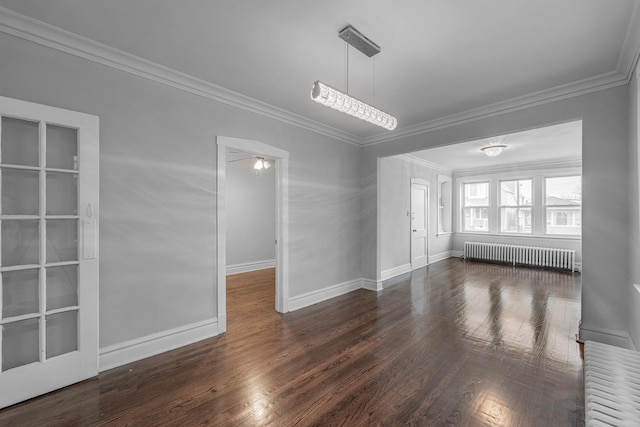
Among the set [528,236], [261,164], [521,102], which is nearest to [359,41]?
[521,102]

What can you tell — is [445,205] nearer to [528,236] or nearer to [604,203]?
[528,236]

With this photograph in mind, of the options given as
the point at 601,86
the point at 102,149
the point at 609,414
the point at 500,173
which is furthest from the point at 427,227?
the point at 102,149

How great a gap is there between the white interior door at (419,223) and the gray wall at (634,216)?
13.5ft

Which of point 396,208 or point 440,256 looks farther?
point 440,256

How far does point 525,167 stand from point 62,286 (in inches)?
357

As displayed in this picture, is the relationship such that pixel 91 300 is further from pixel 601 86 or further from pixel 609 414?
pixel 601 86

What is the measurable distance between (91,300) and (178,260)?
2.44 ft

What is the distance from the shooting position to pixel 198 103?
3.04 metres

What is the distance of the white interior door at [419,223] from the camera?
265 inches

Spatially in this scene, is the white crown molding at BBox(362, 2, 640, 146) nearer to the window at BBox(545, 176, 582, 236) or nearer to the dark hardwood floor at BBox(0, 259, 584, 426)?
the dark hardwood floor at BBox(0, 259, 584, 426)

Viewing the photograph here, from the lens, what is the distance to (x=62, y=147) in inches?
89.2

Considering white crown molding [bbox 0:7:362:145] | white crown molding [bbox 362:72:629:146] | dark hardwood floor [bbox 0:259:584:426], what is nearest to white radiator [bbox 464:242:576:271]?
dark hardwood floor [bbox 0:259:584:426]

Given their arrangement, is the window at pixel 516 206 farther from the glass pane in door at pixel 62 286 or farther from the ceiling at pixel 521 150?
the glass pane in door at pixel 62 286

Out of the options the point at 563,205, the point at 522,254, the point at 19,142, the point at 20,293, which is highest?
the point at 19,142
